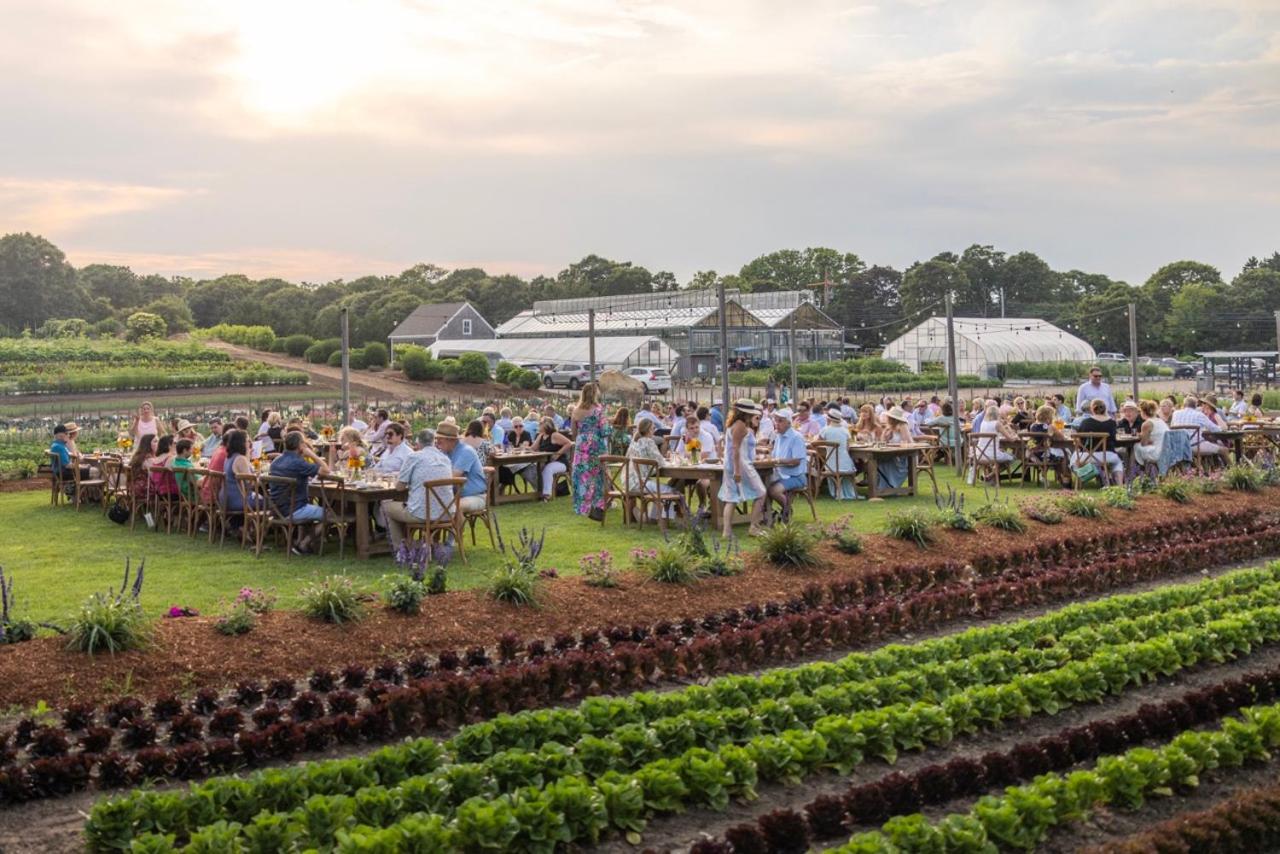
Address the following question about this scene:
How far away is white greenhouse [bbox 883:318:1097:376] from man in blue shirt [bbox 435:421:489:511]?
39277 millimetres

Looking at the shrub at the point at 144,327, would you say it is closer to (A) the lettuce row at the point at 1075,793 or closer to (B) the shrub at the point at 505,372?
(B) the shrub at the point at 505,372

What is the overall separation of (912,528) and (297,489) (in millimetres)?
6481

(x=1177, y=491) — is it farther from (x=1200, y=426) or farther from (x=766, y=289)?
(x=766, y=289)

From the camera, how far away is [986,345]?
171ft

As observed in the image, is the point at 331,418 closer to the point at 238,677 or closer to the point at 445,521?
the point at 445,521

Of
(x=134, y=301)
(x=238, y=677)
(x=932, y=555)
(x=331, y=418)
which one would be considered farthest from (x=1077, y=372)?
(x=134, y=301)

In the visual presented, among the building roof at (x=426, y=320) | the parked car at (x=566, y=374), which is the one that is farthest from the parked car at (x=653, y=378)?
the building roof at (x=426, y=320)

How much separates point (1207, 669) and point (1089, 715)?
5.05ft

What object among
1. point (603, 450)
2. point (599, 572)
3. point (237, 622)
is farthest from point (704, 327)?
point (237, 622)

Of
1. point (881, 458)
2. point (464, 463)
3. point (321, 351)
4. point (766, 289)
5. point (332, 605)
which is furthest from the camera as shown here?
point (766, 289)

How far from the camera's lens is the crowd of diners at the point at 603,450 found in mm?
12766

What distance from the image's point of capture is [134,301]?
250ft

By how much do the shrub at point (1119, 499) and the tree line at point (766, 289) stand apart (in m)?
36.3

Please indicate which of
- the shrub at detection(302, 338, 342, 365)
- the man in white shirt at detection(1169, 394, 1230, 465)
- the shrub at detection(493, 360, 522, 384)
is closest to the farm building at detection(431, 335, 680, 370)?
the shrub at detection(302, 338, 342, 365)
